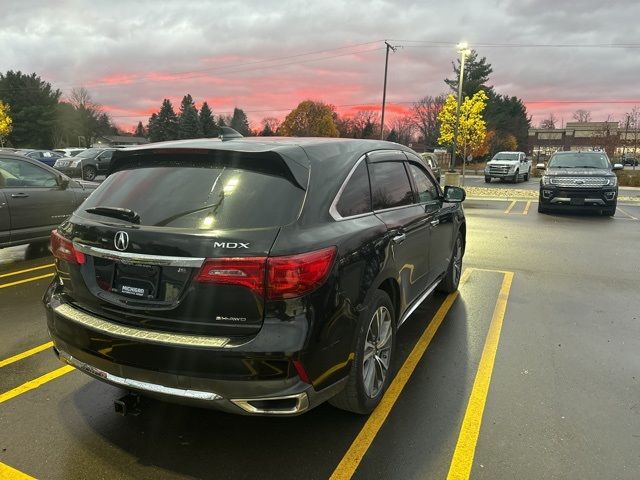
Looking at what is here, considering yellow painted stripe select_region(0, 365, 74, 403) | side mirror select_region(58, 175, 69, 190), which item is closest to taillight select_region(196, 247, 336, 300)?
yellow painted stripe select_region(0, 365, 74, 403)

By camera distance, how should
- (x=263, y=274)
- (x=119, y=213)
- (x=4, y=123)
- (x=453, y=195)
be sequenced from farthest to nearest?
(x=4, y=123) → (x=453, y=195) → (x=119, y=213) → (x=263, y=274)

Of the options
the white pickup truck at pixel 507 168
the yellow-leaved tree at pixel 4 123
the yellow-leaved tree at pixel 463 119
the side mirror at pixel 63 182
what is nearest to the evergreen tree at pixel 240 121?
the yellow-leaved tree at pixel 4 123

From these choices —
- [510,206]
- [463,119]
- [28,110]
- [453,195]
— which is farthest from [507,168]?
[28,110]

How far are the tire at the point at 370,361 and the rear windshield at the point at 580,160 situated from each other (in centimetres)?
1351

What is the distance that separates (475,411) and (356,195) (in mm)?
1626

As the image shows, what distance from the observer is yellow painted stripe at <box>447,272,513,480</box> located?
267 centimetres

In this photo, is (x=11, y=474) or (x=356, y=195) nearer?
(x=11, y=474)

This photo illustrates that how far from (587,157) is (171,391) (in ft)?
51.0

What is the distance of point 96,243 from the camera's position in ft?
8.87

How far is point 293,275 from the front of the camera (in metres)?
2.40

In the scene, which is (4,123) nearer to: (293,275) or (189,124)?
(189,124)

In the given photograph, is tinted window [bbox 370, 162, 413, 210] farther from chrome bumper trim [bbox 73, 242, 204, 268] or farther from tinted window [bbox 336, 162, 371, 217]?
chrome bumper trim [bbox 73, 242, 204, 268]

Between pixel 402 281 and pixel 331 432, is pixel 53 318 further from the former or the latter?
pixel 402 281

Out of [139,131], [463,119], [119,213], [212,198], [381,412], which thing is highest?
[139,131]
